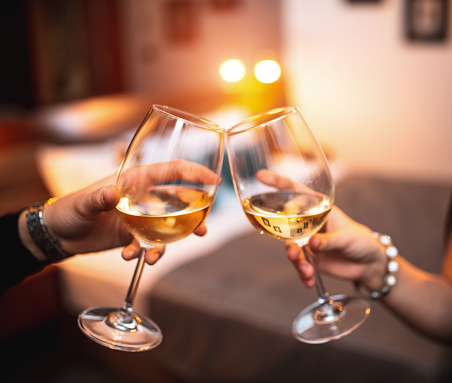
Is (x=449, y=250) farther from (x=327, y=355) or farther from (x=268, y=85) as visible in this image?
(x=268, y=85)

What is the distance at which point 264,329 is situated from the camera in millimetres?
1688

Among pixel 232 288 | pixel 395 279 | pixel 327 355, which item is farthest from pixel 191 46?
pixel 395 279

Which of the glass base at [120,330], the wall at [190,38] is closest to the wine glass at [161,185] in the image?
the glass base at [120,330]

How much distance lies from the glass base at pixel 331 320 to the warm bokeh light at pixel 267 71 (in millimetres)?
3324

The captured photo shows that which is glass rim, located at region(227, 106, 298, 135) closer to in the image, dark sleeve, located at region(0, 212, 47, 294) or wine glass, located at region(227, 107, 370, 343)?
wine glass, located at region(227, 107, 370, 343)

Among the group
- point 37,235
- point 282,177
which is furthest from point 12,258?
point 282,177

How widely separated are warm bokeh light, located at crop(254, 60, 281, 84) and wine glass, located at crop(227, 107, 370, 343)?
335cm

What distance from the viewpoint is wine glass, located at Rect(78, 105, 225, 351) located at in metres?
0.76

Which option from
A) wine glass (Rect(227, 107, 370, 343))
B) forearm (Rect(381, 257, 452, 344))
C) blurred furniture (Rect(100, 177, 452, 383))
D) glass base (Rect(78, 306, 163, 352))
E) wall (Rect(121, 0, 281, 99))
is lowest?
blurred furniture (Rect(100, 177, 452, 383))

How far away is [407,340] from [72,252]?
3.40 feet

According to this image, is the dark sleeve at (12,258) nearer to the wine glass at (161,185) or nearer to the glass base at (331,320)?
the wine glass at (161,185)

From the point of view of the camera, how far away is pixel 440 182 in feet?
9.85

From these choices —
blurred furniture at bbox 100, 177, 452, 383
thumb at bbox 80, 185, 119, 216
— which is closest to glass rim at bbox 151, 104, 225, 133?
thumb at bbox 80, 185, 119, 216

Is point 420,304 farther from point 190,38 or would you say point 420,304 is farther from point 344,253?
point 190,38
